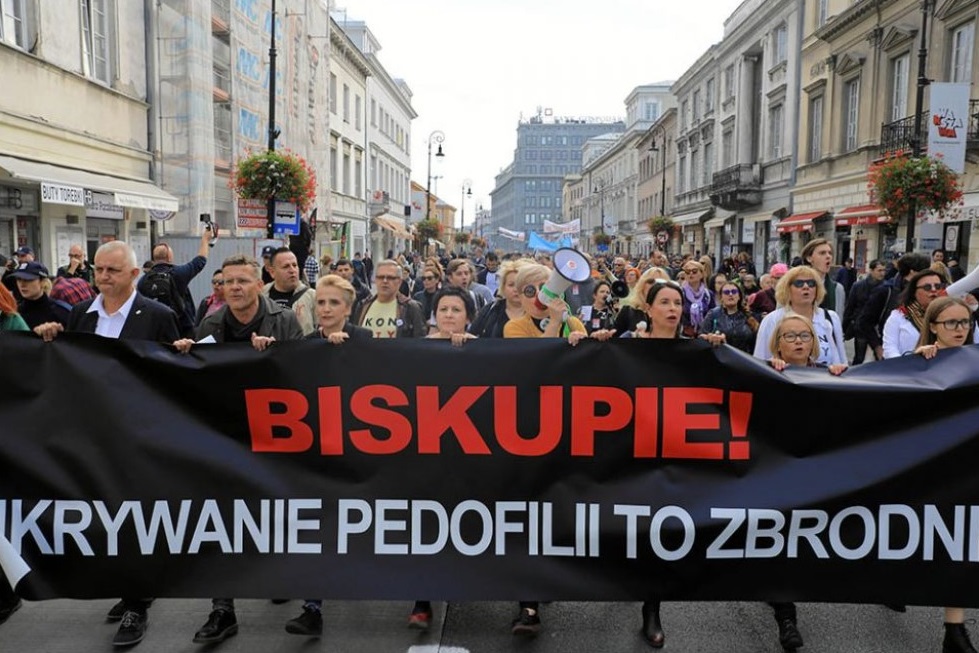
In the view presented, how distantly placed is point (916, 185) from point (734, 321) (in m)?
11.6

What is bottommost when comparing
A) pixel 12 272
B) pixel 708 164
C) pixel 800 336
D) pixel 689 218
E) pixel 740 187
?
pixel 800 336

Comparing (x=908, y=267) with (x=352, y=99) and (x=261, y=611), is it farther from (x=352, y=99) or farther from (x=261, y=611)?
(x=352, y=99)

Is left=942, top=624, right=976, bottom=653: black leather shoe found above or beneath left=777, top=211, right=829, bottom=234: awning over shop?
beneath

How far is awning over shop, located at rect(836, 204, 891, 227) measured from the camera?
24.5 m

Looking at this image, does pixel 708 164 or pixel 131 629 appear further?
pixel 708 164

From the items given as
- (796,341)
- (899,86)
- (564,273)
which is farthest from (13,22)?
(899,86)

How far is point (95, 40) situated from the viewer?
19.2 m

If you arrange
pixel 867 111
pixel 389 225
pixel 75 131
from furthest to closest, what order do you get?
pixel 389 225 < pixel 867 111 < pixel 75 131

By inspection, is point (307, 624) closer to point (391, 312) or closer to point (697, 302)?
point (391, 312)

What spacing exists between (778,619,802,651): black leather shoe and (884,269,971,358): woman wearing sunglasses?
209cm

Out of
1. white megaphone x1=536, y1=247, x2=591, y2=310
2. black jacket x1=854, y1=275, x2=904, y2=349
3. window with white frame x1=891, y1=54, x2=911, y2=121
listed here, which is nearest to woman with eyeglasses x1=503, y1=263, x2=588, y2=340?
white megaphone x1=536, y1=247, x2=591, y2=310

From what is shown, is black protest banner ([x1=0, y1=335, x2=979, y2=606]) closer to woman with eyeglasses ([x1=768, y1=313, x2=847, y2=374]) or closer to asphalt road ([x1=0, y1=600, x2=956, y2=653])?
asphalt road ([x1=0, y1=600, x2=956, y2=653])

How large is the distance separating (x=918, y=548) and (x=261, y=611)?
3.20m

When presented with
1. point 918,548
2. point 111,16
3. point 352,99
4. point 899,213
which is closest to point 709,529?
point 918,548
